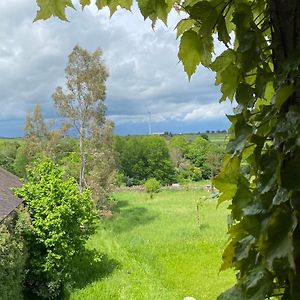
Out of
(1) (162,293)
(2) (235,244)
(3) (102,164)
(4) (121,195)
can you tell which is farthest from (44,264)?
(4) (121,195)

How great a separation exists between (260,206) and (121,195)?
93.0ft

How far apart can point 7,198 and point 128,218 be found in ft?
32.7

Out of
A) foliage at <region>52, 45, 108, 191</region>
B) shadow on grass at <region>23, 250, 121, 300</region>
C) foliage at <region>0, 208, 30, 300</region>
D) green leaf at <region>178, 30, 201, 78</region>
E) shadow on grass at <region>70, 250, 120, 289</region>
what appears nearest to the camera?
green leaf at <region>178, 30, 201, 78</region>

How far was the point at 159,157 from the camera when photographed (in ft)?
129

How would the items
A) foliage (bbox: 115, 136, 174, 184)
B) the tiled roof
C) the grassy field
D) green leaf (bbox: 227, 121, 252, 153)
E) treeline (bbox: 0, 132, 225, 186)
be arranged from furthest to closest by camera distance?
foliage (bbox: 115, 136, 174, 184), treeline (bbox: 0, 132, 225, 186), the grassy field, the tiled roof, green leaf (bbox: 227, 121, 252, 153)

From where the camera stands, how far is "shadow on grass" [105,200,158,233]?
1990 cm

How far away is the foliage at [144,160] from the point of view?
3853 centimetres

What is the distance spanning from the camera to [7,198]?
38.7 ft

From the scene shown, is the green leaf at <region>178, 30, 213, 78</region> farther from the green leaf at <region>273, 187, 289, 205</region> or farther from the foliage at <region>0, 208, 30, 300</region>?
the foliage at <region>0, 208, 30, 300</region>

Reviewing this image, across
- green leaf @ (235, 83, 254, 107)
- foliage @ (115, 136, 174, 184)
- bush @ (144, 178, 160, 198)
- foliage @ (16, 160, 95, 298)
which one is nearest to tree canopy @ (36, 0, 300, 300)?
green leaf @ (235, 83, 254, 107)

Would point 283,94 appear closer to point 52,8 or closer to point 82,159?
point 52,8

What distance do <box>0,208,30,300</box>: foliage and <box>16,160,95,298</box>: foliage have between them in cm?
72

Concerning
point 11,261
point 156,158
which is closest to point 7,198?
point 11,261

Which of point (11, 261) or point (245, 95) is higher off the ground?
point (245, 95)
